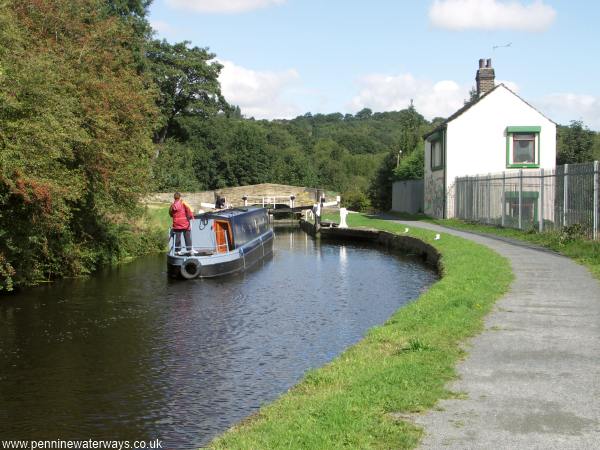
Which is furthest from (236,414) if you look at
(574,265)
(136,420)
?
(574,265)

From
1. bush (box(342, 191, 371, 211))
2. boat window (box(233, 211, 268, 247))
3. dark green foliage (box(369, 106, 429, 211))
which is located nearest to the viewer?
boat window (box(233, 211, 268, 247))

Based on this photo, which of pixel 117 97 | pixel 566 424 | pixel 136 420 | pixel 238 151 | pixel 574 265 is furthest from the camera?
pixel 238 151

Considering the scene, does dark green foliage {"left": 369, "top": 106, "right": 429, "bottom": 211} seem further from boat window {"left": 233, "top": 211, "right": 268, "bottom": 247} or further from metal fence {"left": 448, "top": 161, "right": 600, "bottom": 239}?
boat window {"left": 233, "top": 211, "right": 268, "bottom": 247}

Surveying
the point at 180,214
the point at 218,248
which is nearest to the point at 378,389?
the point at 180,214

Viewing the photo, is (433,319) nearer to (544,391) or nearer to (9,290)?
(544,391)

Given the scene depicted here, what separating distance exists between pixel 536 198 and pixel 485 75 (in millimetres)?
14996

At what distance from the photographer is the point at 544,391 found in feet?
18.6

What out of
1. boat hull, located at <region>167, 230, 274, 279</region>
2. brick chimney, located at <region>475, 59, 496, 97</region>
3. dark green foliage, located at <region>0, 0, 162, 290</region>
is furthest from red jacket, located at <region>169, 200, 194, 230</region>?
brick chimney, located at <region>475, 59, 496, 97</region>

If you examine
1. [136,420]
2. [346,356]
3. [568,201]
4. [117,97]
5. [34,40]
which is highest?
[34,40]

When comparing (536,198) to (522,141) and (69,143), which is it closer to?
(522,141)

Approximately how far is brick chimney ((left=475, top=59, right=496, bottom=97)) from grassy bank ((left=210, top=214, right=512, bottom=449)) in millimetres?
26447

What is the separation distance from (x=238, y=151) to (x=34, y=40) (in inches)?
2400

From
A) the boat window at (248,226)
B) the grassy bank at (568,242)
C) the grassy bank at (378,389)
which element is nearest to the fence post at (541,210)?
the grassy bank at (568,242)

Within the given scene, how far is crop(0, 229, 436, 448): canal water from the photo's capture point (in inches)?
284
